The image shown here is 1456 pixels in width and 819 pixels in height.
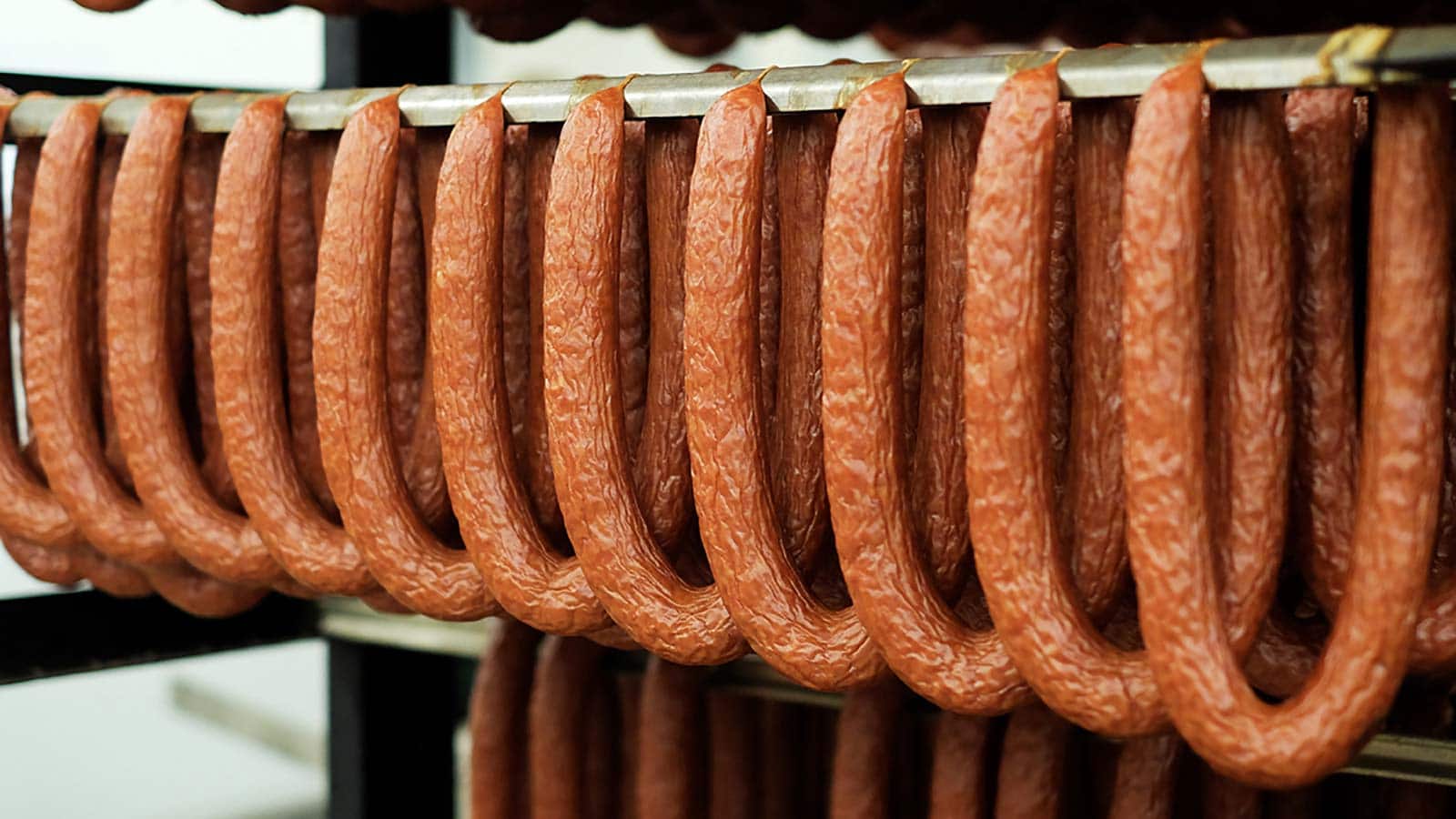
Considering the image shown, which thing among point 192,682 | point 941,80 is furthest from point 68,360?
point 192,682

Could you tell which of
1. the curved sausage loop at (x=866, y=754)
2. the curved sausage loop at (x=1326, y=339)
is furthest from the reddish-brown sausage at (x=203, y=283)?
the curved sausage loop at (x=1326, y=339)

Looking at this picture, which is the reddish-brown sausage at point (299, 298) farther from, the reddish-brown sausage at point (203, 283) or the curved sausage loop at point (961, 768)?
the curved sausage loop at point (961, 768)

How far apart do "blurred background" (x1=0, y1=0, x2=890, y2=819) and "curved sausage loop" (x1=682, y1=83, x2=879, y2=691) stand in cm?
62

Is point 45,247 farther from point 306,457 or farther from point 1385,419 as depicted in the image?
point 1385,419

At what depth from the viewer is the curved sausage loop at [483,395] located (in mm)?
847

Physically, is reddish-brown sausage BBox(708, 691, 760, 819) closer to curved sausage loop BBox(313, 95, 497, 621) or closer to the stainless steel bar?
the stainless steel bar

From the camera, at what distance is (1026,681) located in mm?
730

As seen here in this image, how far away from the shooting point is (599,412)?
32.2 inches

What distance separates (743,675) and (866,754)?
16 centimetres

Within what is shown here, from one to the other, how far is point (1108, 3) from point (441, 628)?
0.84m

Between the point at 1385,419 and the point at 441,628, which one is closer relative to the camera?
the point at 1385,419

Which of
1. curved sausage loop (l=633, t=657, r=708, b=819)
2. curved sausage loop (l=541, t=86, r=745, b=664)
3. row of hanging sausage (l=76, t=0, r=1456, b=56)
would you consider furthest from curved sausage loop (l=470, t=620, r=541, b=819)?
row of hanging sausage (l=76, t=0, r=1456, b=56)

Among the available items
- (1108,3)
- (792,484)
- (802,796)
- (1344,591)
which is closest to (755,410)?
(792,484)

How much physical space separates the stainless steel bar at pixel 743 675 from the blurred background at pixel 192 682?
118mm
